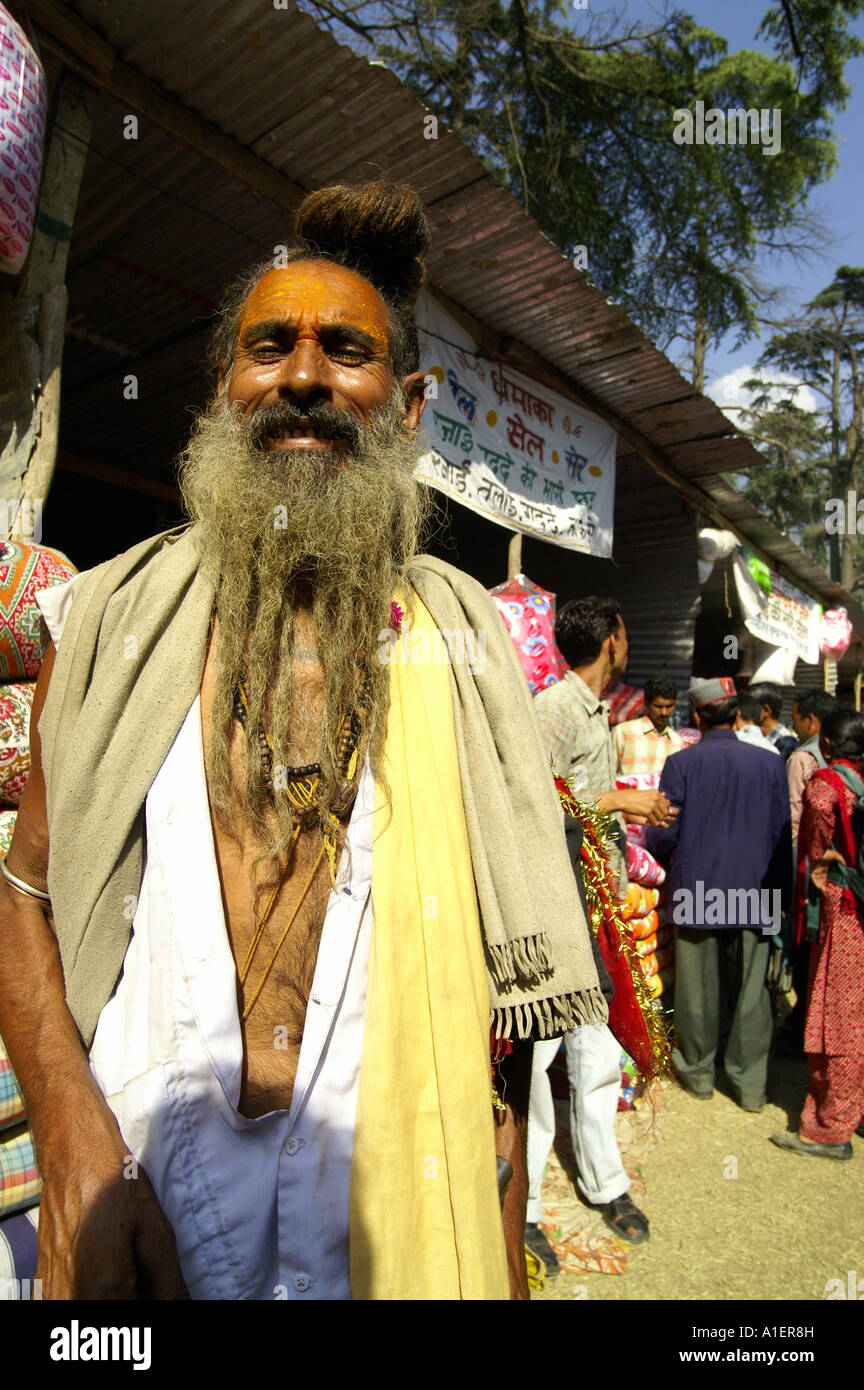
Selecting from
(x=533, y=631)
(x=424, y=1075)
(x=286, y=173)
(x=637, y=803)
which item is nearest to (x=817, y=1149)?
(x=637, y=803)

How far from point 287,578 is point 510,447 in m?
3.48

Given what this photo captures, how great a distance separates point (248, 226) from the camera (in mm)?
3559

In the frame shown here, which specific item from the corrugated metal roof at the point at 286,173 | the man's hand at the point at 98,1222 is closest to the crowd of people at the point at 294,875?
the man's hand at the point at 98,1222

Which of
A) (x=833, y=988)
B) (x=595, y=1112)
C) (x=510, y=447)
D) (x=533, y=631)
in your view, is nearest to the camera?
(x=595, y=1112)

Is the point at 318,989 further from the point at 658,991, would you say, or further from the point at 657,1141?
the point at 658,991

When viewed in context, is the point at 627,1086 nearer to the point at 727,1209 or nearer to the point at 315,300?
the point at 727,1209

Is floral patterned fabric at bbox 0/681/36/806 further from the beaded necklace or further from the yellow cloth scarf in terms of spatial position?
the yellow cloth scarf

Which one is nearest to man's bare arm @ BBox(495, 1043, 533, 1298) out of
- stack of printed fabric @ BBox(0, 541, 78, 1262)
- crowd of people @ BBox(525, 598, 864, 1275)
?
stack of printed fabric @ BBox(0, 541, 78, 1262)

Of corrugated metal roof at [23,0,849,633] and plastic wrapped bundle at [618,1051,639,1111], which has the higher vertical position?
corrugated metal roof at [23,0,849,633]

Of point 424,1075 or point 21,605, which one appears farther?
point 21,605

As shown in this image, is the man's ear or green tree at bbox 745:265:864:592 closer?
the man's ear

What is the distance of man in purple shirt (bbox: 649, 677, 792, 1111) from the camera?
4.45 meters

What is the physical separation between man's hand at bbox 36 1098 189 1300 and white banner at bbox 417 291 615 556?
311 cm

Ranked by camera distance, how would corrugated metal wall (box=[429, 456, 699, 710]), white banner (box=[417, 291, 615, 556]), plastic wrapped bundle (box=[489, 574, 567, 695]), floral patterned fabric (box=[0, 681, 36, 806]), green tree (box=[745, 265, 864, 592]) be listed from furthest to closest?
green tree (box=[745, 265, 864, 592]) < corrugated metal wall (box=[429, 456, 699, 710]) < plastic wrapped bundle (box=[489, 574, 567, 695]) < white banner (box=[417, 291, 615, 556]) < floral patterned fabric (box=[0, 681, 36, 806])
